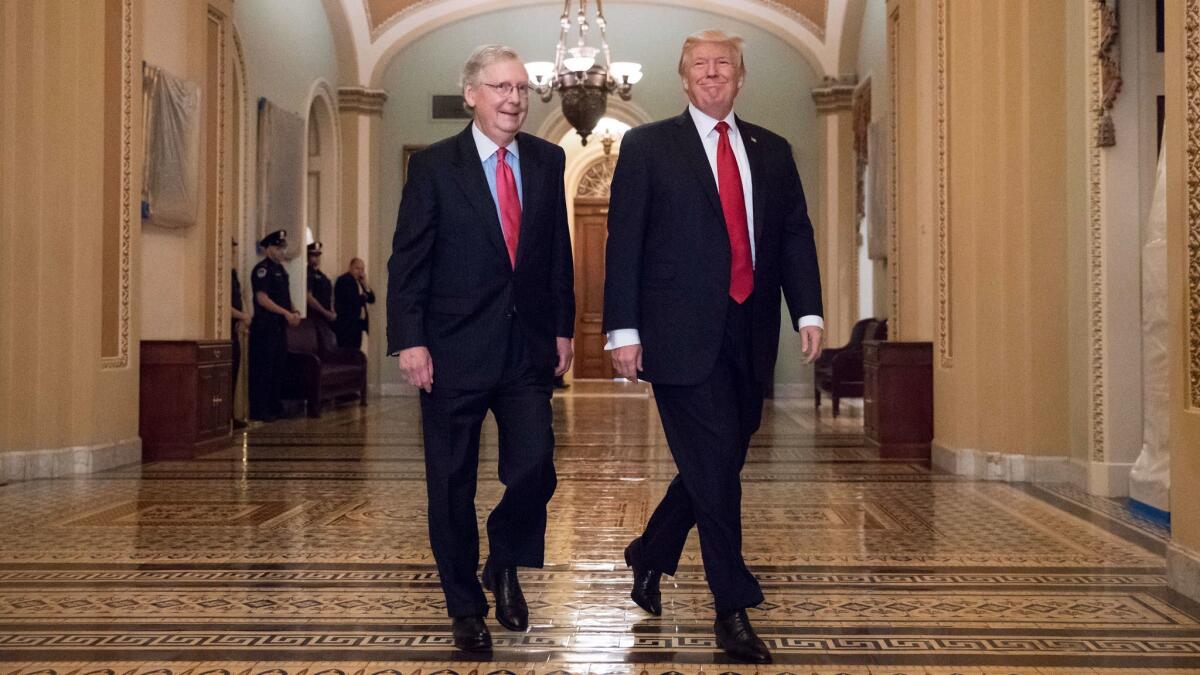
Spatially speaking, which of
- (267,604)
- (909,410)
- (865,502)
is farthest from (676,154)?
(909,410)

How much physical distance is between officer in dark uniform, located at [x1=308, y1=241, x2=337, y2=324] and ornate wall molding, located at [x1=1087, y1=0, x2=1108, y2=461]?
7.60 m

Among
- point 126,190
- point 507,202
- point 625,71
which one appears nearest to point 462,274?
point 507,202

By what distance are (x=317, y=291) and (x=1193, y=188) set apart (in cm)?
922

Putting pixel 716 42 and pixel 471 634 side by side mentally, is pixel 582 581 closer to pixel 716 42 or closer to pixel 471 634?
pixel 471 634

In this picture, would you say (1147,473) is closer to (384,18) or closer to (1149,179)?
(1149,179)

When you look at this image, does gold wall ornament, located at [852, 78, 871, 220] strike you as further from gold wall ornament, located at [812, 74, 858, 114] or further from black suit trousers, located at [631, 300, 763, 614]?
black suit trousers, located at [631, 300, 763, 614]

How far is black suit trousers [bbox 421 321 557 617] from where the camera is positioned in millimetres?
2799

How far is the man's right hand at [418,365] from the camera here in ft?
8.90

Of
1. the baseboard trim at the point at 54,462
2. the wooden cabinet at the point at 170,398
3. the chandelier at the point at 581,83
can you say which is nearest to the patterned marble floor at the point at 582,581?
the baseboard trim at the point at 54,462

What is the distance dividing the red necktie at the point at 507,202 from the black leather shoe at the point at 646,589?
2.94 ft

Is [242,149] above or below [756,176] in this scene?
above

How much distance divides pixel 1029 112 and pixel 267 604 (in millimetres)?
4373

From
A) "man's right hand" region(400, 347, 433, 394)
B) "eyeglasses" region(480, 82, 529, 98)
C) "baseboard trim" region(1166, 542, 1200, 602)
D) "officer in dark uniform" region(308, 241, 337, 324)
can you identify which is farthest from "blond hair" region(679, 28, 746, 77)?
"officer in dark uniform" region(308, 241, 337, 324)

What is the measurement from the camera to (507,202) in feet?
9.31
